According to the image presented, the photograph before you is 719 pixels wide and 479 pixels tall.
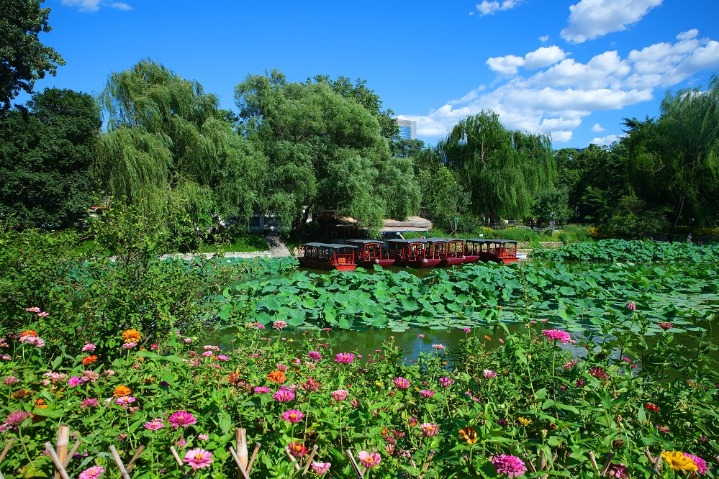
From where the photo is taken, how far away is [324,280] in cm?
918

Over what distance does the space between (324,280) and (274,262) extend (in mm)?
6227

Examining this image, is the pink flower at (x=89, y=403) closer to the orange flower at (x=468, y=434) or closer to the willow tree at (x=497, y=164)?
the orange flower at (x=468, y=434)

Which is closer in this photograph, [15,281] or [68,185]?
[15,281]

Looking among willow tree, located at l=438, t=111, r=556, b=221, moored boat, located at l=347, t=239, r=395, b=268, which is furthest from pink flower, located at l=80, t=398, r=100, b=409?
willow tree, located at l=438, t=111, r=556, b=221

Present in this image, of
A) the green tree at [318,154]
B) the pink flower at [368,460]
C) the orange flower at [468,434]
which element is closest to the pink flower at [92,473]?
the pink flower at [368,460]

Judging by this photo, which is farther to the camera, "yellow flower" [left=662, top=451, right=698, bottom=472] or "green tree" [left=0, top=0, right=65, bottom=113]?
"green tree" [left=0, top=0, right=65, bottom=113]

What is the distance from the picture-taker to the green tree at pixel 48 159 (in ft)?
58.4

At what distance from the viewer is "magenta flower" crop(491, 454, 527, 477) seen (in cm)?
145

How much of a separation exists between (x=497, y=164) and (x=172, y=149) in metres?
18.1

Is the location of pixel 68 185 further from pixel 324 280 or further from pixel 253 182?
pixel 324 280

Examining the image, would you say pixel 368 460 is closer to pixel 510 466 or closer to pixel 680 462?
pixel 510 466

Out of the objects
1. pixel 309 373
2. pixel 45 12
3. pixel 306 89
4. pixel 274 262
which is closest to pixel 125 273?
pixel 309 373

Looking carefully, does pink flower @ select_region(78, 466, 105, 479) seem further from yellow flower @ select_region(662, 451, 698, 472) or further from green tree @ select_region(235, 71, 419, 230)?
green tree @ select_region(235, 71, 419, 230)

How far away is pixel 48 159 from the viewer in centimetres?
1870
